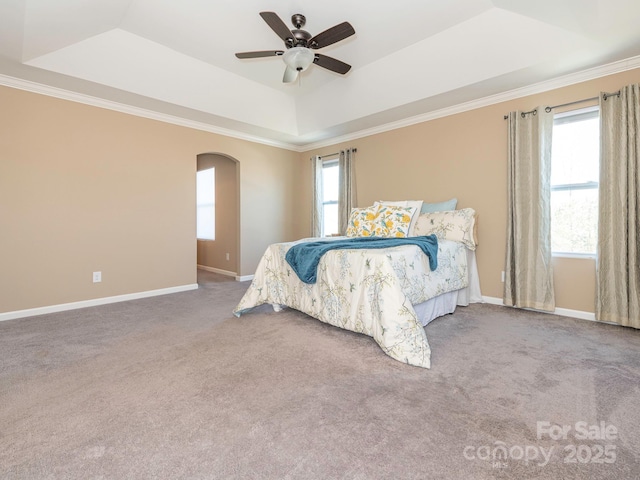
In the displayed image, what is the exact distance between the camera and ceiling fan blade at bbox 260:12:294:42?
6.95ft

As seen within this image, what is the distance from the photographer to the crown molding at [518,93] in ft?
8.92

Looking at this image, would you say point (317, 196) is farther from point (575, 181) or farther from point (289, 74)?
point (575, 181)

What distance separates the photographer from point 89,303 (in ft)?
11.3

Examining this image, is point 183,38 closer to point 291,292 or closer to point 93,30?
point 93,30

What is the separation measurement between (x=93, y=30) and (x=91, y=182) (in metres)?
1.56

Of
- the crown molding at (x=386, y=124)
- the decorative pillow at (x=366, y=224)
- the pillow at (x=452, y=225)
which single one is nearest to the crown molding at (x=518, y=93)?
the crown molding at (x=386, y=124)

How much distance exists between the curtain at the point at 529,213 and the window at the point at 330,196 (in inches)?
105

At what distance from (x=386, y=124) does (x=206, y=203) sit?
379 cm

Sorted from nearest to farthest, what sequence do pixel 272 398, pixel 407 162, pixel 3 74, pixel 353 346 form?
pixel 272 398, pixel 353 346, pixel 3 74, pixel 407 162

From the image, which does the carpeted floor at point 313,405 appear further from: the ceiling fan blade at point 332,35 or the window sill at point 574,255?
the ceiling fan blade at point 332,35

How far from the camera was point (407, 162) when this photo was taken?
4.21 metres

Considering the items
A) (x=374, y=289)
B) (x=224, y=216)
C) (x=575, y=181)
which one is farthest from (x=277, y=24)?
(x=224, y=216)

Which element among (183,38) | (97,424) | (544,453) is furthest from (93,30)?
(544,453)

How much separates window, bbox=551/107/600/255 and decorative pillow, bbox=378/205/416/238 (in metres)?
1.43
